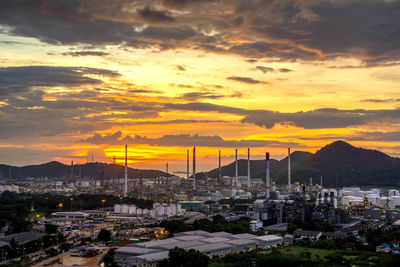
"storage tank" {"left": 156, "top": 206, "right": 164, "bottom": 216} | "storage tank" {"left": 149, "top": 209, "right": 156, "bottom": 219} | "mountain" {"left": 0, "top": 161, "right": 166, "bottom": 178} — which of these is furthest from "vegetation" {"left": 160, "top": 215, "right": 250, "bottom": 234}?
"mountain" {"left": 0, "top": 161, "right": 166, "bottom": 178}

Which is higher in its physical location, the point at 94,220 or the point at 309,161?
the point at 309,161

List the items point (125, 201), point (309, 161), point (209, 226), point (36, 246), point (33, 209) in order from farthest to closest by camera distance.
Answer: point (309, 161), point (125, 201), point (33, 209), point (209, 226), point (36, 246)

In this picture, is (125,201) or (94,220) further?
(125,201)

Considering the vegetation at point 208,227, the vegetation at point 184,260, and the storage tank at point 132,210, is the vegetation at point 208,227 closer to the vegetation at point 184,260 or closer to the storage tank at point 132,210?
the vegetation at point 184,260

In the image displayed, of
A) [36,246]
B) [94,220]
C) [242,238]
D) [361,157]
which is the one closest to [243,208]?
→ [94,220]

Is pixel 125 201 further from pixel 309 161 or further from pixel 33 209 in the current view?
pixel 309 161

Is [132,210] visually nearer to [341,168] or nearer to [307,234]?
[307,234]
